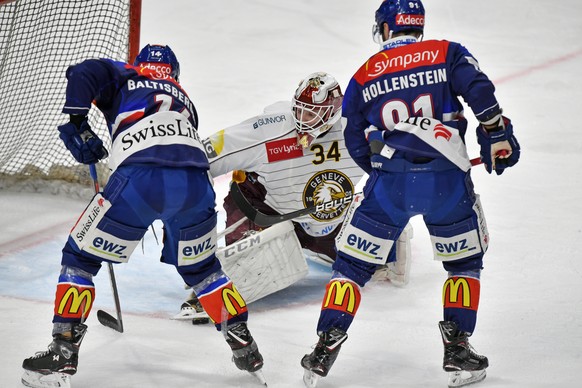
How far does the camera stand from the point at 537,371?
11.2ft

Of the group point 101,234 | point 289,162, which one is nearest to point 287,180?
point 289,162

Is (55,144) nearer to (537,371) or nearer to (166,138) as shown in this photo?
(166,138)

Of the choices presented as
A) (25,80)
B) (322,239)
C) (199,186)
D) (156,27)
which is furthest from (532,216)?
(156,27)

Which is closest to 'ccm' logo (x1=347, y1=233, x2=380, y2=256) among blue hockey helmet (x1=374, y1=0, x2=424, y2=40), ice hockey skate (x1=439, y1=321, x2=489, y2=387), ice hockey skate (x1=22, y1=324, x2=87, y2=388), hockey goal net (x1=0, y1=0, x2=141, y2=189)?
ice hockey skate (x1=439, y1=321, x2=489, y2=387)

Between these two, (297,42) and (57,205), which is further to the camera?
(297,42)

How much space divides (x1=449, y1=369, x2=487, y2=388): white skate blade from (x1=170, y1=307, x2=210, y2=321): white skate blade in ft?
3.37

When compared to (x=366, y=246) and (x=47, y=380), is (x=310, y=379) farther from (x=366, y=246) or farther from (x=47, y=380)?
(x=47, y=380)

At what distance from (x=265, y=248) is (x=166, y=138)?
3.05ft

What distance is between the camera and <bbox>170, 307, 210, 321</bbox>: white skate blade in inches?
154

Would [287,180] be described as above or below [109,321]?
above

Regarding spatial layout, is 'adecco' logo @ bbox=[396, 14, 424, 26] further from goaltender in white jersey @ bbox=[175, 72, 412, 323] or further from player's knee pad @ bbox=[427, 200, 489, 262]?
goaltender in white jersey @ bbox=[175, 72, 412, 323]

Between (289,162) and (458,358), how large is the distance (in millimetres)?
1232

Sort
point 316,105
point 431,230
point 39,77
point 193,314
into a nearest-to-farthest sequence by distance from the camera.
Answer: point 431,230, point 193,314, point 316,105, point 39,77

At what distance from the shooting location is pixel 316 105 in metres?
4.03
